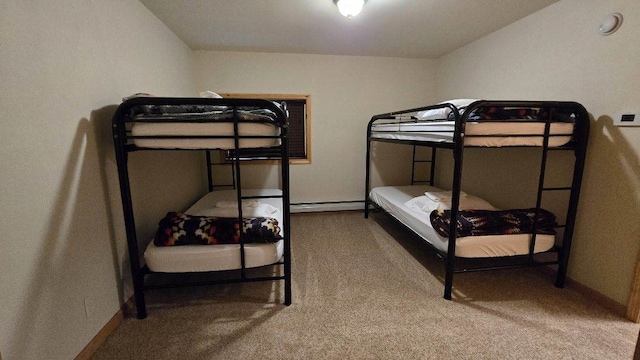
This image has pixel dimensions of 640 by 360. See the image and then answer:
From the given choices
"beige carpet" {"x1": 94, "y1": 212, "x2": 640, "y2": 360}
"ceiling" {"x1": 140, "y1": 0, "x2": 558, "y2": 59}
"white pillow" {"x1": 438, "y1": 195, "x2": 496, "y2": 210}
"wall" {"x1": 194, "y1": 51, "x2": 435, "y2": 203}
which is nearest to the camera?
"beige carpet" {"x1": 94, "y1": 212, "x2": 640, "y2": 360}

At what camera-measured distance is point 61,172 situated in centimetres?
123

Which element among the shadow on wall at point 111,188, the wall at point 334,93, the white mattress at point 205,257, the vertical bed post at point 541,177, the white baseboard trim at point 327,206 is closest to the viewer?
the shadow on wall at point 111,188

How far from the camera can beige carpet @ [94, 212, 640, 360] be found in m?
1.41

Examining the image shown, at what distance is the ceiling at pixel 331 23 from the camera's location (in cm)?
205

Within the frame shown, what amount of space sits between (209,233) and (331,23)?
2059mm

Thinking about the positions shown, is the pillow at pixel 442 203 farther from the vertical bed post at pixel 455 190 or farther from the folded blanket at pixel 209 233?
the folded blanket at pixel 209 233

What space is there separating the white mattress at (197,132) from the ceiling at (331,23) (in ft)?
3.70

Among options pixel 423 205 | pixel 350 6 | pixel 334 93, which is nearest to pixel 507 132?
pixel 423 205

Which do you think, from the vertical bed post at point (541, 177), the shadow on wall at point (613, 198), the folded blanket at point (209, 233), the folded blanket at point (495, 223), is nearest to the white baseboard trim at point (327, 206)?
the folded blanket at point (495, 223)

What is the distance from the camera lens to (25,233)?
1047 millimetres

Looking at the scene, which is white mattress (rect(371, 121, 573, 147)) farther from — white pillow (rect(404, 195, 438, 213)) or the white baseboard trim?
the white baseboard trim

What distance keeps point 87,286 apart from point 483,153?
3.36 meters

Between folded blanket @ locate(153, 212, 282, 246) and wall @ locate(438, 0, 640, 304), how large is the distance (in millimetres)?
2152

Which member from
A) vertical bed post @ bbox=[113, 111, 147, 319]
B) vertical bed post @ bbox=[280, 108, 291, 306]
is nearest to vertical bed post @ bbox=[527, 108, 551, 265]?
vertical bed post @ bbox=[280, 108, 291, 306]
